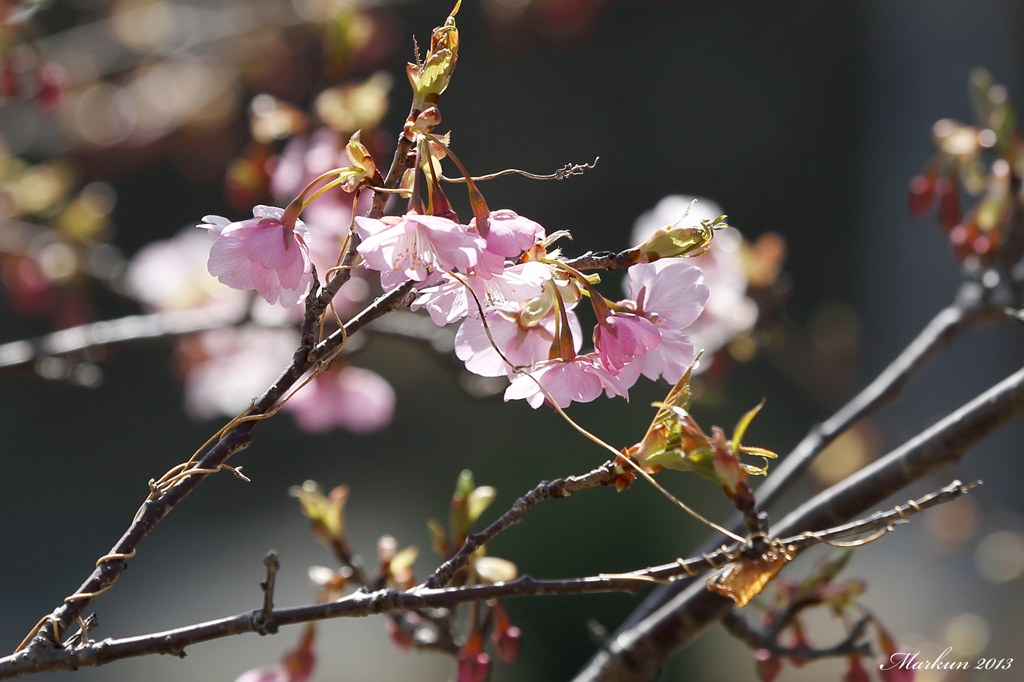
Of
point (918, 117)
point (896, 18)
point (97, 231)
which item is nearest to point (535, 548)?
point (97, 231)

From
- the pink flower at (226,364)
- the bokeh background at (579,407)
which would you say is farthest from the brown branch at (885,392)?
the bokeh background at (579,407)

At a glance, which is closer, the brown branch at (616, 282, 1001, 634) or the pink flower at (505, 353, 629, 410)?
the pink flower at (505, 353, 629, 410)

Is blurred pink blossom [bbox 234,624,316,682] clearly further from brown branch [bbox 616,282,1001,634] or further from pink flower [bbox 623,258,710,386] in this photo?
pink flower [bbox 623,258,710,386]

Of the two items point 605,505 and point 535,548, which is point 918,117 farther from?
point 535,548

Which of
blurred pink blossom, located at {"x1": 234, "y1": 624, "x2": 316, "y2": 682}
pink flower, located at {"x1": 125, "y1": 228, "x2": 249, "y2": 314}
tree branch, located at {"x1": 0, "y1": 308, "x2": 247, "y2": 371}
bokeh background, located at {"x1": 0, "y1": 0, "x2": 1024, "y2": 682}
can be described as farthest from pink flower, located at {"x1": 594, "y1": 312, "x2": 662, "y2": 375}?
bokeh background, located at {"x1": 0, "y1": 0, "x2": 1024, "y2": 682}

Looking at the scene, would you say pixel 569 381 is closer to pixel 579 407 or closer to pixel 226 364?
pixel 226 364

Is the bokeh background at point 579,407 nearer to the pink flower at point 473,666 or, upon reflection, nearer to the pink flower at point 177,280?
the pink flower at point 177,280
